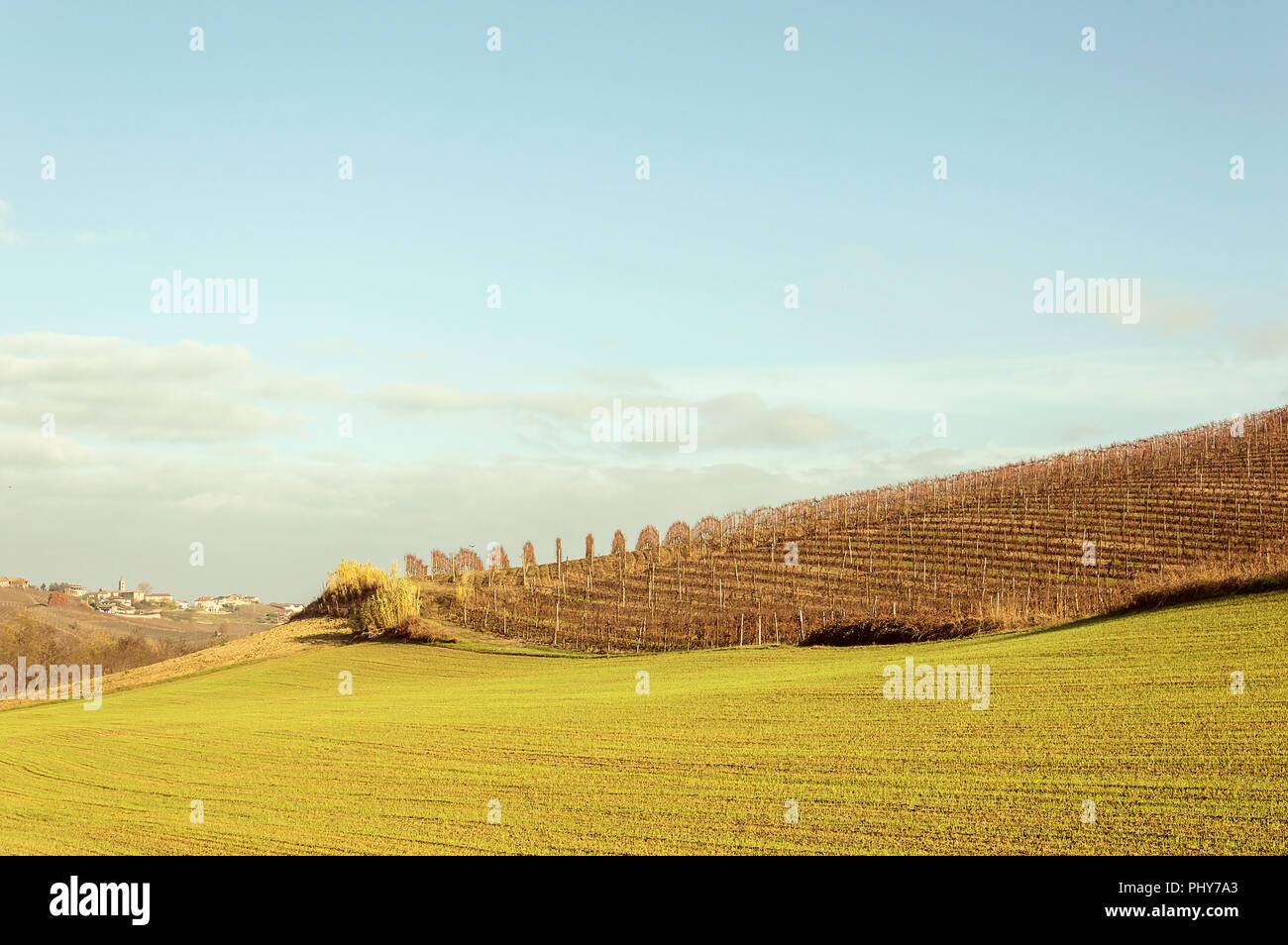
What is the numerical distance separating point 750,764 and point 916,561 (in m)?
33.6

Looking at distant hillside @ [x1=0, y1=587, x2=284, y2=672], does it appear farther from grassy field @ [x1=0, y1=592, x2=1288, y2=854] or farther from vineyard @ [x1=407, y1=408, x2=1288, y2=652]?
grassy field @ [x1=0, y1=592, x2=1288, y2=854]

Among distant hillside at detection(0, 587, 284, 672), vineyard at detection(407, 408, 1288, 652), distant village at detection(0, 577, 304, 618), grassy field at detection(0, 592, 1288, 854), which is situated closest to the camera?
grassy field at detection(0, 592, 1288, 854)

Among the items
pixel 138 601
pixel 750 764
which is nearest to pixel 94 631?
pixel 138 601

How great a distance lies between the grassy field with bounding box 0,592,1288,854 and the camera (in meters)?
12.5

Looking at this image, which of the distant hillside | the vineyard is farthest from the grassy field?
the distant hillside

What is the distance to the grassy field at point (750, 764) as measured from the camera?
12.5 metres

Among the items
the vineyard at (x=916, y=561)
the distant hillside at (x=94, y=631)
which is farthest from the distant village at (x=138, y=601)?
the vineyard at (x=916, y=561)

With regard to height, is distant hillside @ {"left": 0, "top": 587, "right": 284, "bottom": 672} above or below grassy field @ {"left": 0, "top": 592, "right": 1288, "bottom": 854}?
below

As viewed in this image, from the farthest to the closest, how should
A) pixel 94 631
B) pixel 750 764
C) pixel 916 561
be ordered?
pixel 94 631 → pixel 916 561 → pixel 750 764

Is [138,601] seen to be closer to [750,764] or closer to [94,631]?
[94,631]

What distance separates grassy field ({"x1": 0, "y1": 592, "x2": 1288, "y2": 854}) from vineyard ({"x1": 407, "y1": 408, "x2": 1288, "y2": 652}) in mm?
10789

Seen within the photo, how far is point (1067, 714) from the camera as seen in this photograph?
57.0ft

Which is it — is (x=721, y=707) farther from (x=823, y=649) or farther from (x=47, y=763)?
(x=47, y=763)

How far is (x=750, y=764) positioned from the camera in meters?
16.7
